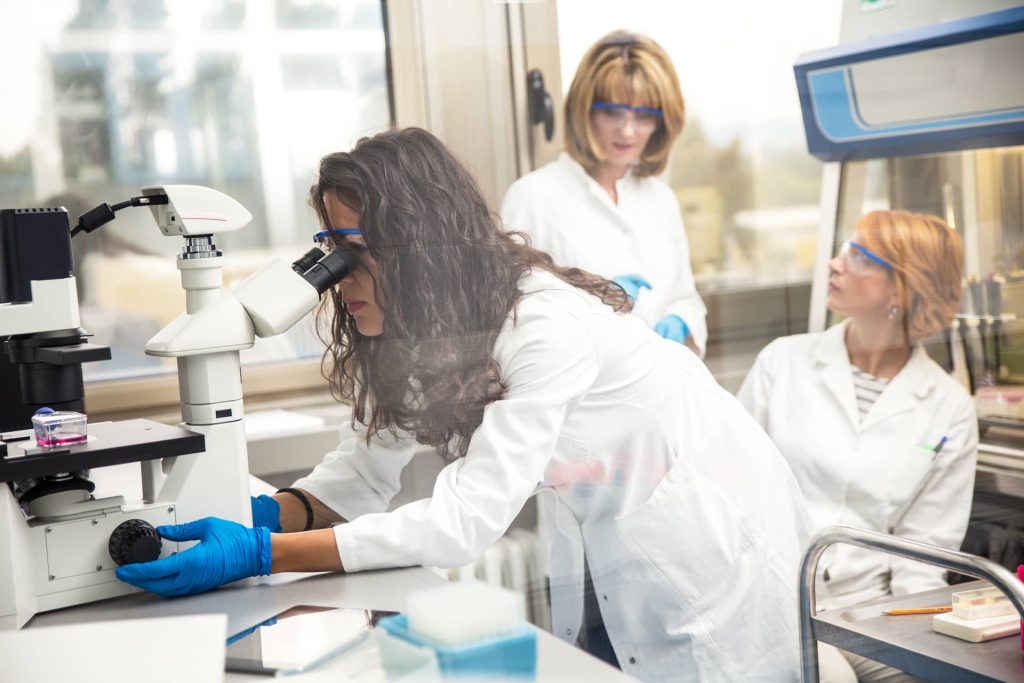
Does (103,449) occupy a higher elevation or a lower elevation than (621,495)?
higher

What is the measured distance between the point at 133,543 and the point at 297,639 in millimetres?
214

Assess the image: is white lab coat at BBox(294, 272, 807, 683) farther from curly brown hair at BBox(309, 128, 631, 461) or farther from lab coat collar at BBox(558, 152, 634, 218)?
lab coat collar at BBox(558, 152, 634, 218)

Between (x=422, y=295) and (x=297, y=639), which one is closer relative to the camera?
(x=297, y=639)

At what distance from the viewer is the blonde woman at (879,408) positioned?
1.56 metres

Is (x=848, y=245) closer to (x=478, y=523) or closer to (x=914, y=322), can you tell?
(x=914, y=322)

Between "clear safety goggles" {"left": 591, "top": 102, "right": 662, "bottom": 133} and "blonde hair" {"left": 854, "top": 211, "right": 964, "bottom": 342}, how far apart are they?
1.39 ft

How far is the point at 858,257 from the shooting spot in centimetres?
161

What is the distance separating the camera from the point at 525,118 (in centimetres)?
133

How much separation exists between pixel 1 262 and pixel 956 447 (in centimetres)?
144

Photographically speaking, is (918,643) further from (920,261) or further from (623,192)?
(623,192)

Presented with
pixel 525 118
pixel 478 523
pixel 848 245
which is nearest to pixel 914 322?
pixel 848 245

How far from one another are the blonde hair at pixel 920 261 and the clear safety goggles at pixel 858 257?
0.01 meters

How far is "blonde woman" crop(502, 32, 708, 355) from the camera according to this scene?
1.35 metres

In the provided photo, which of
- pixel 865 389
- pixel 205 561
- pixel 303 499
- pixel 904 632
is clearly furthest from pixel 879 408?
pixel 205 561
